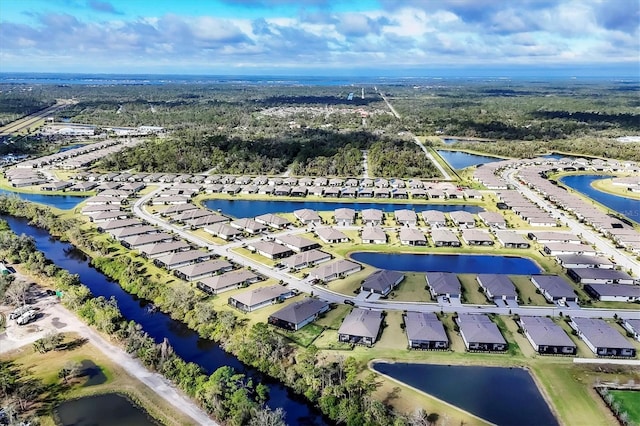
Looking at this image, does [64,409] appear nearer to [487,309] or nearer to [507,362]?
[507,362]

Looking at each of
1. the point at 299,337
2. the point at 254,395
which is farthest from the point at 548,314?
the point at 254,395

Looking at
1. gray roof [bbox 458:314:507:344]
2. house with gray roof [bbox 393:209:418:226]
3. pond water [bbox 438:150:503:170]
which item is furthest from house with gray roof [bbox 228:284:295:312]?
pond water [bbox 438:150:503:170]

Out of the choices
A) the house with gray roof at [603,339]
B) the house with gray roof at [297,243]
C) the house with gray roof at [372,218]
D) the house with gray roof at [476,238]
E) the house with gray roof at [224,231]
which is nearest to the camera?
the house with gray roof at [603,339]

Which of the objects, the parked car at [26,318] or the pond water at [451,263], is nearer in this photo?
the parked car at [26,318]

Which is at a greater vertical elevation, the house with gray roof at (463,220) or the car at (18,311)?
the house with gray roof at (463,220)

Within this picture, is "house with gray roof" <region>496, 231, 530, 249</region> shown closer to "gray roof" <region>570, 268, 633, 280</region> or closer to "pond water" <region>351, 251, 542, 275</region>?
"pond water" <region>351, 251, 542, 275</region>

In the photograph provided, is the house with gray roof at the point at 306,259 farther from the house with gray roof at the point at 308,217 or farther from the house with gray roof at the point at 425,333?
the house with gray roof at the point at 425,333

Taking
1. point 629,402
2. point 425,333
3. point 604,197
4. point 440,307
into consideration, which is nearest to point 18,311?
point 425,333

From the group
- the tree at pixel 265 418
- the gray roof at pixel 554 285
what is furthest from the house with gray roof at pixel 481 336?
the tree at pixel 265 418

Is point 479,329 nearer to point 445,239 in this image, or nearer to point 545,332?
point 545,332
